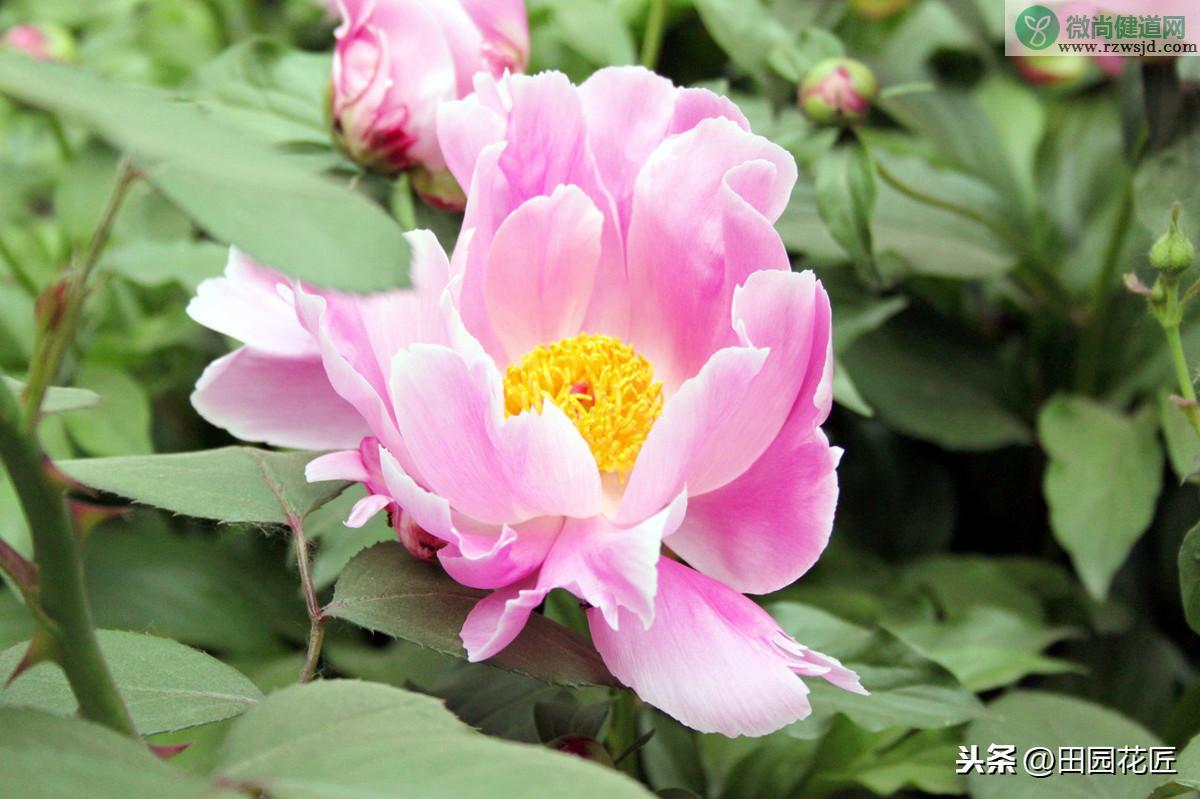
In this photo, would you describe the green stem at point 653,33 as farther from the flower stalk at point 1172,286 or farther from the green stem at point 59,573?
the green stem at point 59,573

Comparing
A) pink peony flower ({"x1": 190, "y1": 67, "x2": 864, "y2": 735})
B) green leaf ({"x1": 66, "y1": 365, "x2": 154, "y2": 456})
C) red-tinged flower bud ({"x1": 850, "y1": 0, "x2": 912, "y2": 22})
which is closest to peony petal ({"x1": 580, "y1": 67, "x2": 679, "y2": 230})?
pink peony flower ({"x1": 190, "y1": 67, "x2": 864, "y2": 735})

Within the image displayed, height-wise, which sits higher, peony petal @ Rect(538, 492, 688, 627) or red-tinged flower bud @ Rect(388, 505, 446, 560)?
peony petal @ Rect(538, 492, 688, 627)

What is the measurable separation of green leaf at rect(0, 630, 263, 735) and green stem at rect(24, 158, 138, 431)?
100 millimetres

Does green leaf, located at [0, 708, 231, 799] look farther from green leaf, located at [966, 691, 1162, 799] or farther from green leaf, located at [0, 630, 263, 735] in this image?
green leaf, located at [966, 691, 1162, 799]

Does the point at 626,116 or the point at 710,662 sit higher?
the point at 626,116

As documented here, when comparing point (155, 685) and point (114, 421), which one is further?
point (114, 421)

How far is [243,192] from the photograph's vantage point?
231 millimetres

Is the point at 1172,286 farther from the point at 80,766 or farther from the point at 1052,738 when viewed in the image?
the point at 80,766

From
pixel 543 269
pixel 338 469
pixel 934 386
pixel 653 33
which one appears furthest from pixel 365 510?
pixel 934 386

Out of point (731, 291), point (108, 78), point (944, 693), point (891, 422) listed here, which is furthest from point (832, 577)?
point (108, 78)

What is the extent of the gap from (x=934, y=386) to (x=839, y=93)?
27cm

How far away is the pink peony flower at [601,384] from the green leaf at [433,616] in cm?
1

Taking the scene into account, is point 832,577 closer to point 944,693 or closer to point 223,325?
point 944,693

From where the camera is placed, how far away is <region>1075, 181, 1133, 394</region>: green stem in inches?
29.2
